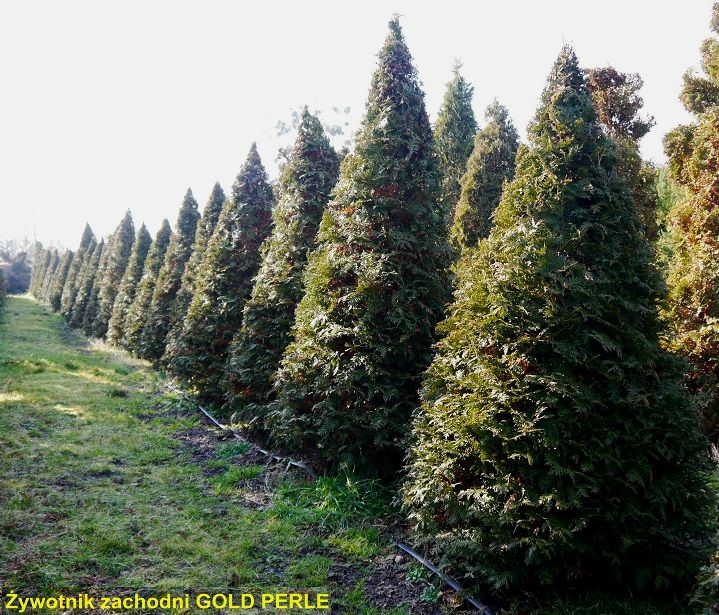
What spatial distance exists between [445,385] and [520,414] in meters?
0.97

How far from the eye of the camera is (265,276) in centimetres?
853

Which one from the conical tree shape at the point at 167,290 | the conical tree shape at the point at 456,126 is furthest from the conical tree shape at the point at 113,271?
the conical tree shape at the point at 456,126

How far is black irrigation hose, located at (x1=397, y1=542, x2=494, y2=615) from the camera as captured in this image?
12.2ft

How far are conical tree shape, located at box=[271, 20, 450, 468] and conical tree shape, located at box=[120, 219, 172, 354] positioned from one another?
1123cm

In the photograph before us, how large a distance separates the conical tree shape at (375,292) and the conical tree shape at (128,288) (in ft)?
49.8

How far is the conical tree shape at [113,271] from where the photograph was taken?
23467 millimetres

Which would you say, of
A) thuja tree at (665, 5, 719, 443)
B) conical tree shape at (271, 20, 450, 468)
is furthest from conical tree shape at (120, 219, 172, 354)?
thuja tree at (665, 5, 719, 443)

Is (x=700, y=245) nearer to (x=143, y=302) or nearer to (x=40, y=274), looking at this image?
(x=143, y=302)

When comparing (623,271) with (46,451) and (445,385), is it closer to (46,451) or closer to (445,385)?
(445,385)

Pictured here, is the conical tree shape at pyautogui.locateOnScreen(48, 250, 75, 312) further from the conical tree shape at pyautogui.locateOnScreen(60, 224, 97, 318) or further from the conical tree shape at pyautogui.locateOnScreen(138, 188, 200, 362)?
the conical tree shape at pyautogui.locateOnScreen(138, 188, 200, 362)

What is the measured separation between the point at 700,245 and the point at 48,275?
58111 millimetres

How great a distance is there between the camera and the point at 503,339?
4141 mm

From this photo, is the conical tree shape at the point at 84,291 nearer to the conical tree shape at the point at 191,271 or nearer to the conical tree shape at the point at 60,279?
the conical tree shape at the point at 60,279

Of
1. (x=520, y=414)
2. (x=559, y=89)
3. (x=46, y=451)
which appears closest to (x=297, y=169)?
(x=559, y=89)
